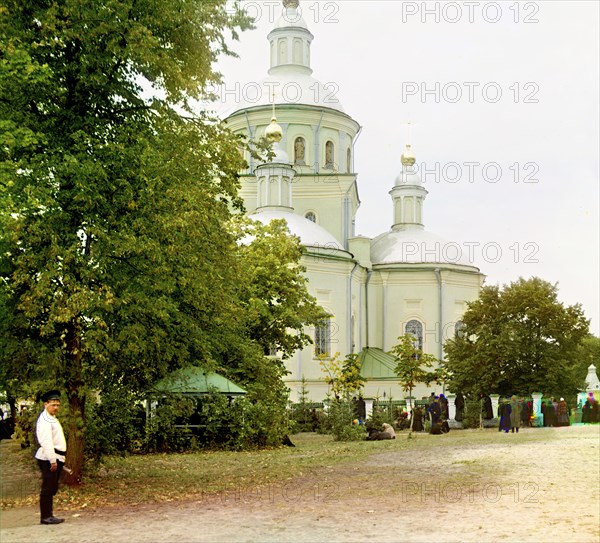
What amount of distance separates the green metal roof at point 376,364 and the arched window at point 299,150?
11323 millimetres

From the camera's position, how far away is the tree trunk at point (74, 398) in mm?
13609

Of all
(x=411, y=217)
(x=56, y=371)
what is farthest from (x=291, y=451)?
(x=411, y=217)

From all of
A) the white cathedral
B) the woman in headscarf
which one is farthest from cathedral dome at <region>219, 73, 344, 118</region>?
the woman in headscarf

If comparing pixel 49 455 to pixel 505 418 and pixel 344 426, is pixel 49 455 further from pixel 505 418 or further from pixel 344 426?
pixel 505 418

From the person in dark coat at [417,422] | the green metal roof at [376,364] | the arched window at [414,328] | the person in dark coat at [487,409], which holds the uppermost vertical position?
the arched window at [414,328]

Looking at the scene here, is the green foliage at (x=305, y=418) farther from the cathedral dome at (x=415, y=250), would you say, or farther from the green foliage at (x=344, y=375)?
the cathedral dome at (x=415, y=250)

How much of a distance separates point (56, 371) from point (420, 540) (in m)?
6.74

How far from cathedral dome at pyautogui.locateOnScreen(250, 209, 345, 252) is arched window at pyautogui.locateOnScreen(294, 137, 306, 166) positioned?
4.91 metres

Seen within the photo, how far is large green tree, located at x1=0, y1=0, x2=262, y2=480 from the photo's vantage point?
12.5 meters

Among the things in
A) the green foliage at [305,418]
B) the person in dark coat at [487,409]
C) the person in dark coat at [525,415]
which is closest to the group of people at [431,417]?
the person in dark coat at [487,409]

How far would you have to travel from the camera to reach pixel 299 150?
1960 inches

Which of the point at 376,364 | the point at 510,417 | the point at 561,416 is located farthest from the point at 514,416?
the point at 376,364

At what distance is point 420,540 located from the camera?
352 inches

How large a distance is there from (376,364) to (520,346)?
990 cm
